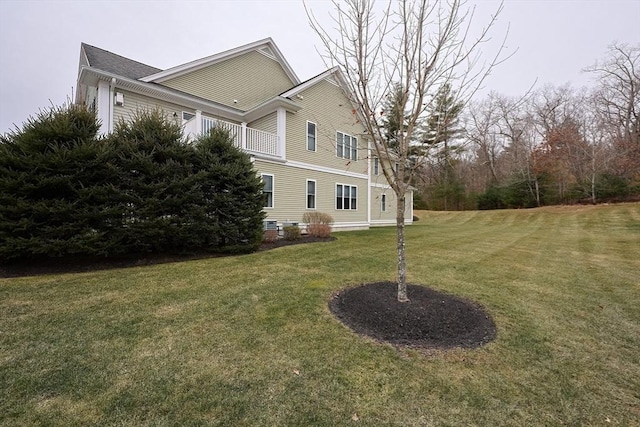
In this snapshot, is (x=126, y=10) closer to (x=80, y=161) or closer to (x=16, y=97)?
(x=80, y=161)

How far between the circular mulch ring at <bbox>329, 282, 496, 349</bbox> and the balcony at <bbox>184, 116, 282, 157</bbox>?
→ 313 inches

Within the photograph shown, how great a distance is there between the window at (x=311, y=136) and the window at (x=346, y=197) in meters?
2.95

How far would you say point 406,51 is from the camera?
3.91m

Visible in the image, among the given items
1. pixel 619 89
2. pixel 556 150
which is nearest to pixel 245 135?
pixel 556 150

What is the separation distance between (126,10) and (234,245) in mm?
14604

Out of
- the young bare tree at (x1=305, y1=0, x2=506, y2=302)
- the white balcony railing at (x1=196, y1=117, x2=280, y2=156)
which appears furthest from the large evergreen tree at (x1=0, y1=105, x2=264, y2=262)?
the young bare tree at (x1=305, y1=0, x2=506, y2=302)

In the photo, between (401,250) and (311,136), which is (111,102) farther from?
(401,250)

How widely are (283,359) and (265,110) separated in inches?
497

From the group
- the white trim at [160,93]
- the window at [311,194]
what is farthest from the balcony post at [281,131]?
the window at [311,194]

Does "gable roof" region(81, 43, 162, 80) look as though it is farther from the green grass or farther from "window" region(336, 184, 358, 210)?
"window" region(336, 184, 358, 210)

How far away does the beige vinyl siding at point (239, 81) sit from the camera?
12234 millimetres

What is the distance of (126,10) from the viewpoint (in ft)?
46.0

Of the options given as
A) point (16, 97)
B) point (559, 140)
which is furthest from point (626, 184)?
point (16, 97)

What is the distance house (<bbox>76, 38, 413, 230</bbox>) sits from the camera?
10054 mm
